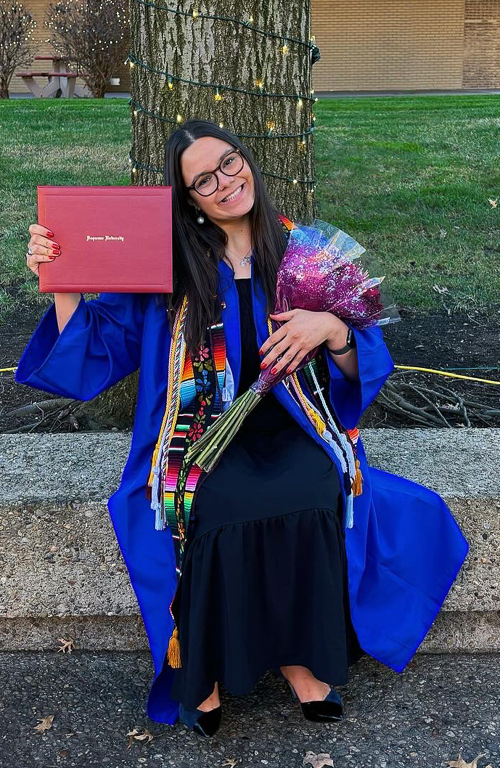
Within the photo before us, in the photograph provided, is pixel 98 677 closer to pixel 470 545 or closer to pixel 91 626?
pixel 91 626

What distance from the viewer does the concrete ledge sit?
2863 mm

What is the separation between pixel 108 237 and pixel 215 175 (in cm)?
37

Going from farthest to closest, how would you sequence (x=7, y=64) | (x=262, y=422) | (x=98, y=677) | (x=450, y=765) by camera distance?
(x=7, y=64) → (x=98, y=677) → (x=262, y=422) → (x=450, y=765)

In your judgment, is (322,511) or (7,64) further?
(7,64)

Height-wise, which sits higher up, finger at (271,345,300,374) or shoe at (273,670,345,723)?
finger at (271,345,300,374)

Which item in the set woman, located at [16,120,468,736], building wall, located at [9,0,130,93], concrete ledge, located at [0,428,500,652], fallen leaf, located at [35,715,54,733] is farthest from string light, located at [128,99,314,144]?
building wall, located at [9,0,130,93]

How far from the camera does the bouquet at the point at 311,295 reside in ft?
8.25

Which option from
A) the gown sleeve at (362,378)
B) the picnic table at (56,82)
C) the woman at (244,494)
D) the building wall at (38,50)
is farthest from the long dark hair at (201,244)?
the building wall at (38,50)

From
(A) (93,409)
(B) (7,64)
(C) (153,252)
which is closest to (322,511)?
(C) (153,252)

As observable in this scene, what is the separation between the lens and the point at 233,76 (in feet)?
10.7

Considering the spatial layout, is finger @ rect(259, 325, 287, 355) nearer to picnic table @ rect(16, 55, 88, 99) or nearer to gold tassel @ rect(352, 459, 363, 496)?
gold tassel @ rect(352, 459, 363, 496)

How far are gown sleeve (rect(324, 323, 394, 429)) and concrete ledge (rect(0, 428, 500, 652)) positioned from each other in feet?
1.39

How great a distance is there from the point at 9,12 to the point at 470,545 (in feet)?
60.7

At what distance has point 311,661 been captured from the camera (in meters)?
2.50
